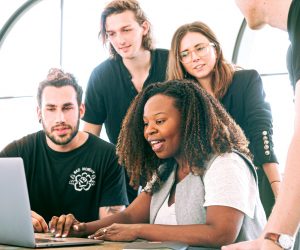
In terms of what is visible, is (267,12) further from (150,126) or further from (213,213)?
(150,126)

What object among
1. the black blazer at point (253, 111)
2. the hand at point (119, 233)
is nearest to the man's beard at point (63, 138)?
the black blazer at point (253, 111)

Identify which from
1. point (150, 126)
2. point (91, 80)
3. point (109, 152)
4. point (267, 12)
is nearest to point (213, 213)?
point (150, 126)

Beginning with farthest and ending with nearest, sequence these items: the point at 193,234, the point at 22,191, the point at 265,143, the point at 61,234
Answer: the point at 265,143 < the point at 61,234 < the point at 193,234 < the point at 22,191

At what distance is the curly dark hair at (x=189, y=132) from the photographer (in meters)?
2.34

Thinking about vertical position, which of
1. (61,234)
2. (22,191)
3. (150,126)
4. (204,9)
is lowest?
(61,234)

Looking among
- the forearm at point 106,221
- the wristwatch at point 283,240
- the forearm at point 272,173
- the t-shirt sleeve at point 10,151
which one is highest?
the wristwatch at point 283,240

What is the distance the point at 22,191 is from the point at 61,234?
14.7 inches

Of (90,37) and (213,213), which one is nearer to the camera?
(213,213)

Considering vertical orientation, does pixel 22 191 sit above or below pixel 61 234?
above

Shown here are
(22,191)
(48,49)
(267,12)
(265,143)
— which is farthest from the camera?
(48,49)

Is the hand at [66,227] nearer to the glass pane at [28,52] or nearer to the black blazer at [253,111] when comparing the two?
the black blazer at [253,111]

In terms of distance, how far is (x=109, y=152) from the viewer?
320 cm

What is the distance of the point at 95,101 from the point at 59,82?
0.18 meters

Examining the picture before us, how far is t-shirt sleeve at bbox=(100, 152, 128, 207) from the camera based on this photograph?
122 inches
